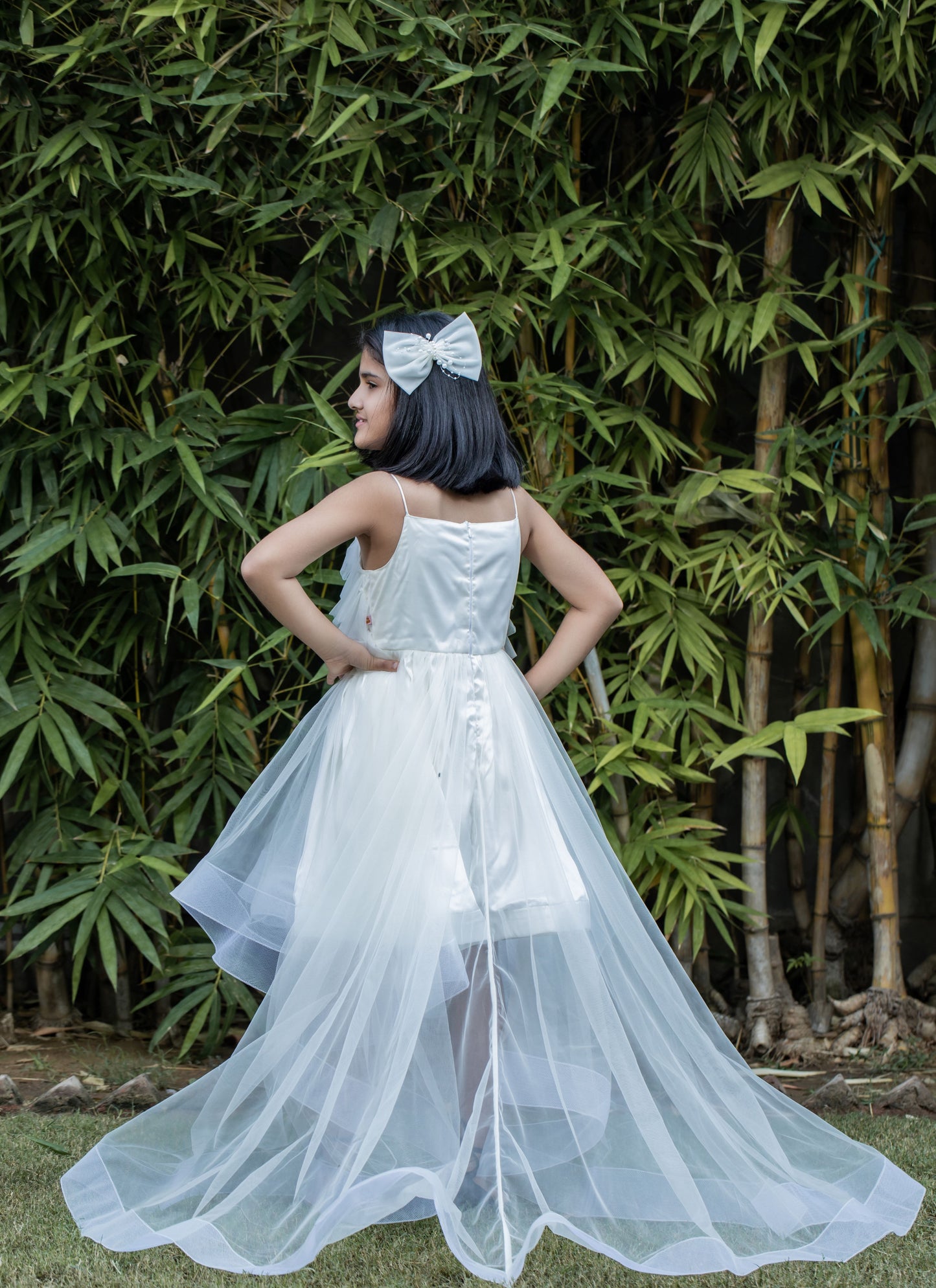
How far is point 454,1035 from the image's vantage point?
5.97ft

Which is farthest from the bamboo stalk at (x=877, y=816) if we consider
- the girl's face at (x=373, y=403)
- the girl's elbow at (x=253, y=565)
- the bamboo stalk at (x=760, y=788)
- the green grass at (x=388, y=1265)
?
the girl's elbow at (x=253, y=565)

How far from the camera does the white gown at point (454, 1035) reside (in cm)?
167

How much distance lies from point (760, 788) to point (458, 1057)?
47.2 inches

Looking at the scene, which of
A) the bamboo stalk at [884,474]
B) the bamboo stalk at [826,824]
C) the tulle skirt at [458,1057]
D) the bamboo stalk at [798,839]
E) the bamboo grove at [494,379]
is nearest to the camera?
the tulle skirt at [458,1057]

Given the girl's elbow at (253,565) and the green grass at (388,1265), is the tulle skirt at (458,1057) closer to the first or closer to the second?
the green grass at (388,1265)

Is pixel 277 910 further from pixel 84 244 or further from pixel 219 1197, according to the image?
pixel 84 244

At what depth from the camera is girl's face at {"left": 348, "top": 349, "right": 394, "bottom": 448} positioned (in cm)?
192

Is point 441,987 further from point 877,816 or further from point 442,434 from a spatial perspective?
point 877,816

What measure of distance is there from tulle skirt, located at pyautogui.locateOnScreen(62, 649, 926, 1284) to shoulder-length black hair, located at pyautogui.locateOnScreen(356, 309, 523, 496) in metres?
0.28

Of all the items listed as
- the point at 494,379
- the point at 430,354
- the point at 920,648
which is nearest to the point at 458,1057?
the point at 430,354

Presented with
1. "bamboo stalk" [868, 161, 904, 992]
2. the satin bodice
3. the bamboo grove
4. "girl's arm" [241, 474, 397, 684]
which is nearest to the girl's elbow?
"girl's arm" [241, 474, 397, 684]

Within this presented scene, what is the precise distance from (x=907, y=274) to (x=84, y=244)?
1.79 meters

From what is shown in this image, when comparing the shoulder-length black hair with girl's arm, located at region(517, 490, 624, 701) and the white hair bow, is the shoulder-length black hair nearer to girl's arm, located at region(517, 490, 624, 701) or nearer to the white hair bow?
the white hair bow

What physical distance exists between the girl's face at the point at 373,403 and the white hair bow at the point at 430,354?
32 mm
